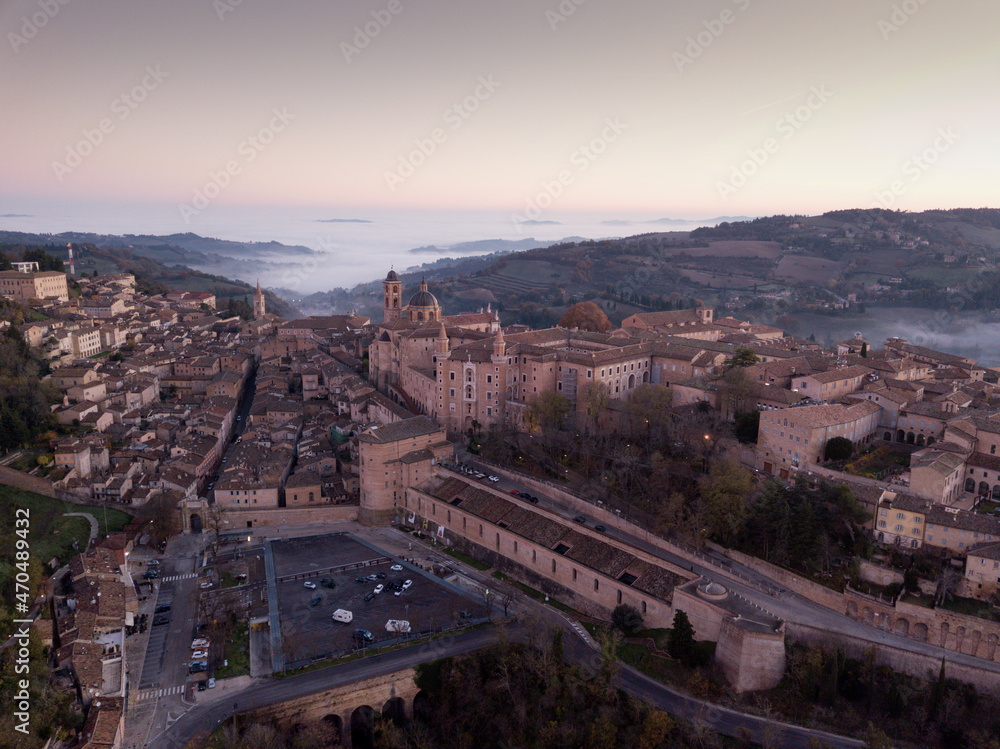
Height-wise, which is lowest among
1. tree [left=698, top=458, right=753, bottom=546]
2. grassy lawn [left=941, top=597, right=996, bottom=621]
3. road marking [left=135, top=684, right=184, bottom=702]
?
road marking [left=135, top=684, right=184, bottom=702]

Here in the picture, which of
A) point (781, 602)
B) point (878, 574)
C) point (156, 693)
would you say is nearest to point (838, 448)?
point (878, 574)

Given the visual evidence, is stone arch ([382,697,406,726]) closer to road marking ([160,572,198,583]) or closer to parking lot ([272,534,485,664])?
parking lot ([272,534,485,664])

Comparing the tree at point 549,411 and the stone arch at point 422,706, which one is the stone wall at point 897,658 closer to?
the stone arch at point 422,706

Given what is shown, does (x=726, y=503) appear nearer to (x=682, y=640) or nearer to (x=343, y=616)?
(x=682, y=640)

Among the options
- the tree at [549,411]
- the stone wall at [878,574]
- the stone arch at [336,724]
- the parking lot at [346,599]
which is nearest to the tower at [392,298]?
A: the tree at [549,411]

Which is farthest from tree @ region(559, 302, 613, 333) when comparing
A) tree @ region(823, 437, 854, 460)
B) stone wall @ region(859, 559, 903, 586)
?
stone wall @ region(859, 559, 903, 586)

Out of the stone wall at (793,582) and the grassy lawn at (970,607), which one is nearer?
the grassy lawn at (970,607)
